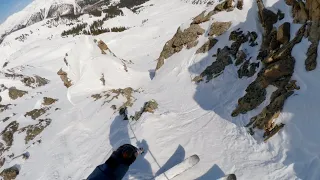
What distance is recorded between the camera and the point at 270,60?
15359mm

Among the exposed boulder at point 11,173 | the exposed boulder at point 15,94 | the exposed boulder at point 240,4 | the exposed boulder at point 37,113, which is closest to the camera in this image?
the exposed boulder at point 11,173

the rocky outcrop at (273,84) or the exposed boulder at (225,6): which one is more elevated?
the exposed boulder at (225,6)

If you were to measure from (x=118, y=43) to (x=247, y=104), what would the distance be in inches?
2413

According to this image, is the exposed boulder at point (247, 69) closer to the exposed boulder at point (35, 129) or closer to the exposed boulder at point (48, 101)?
the exposed boulder at point (35, 129)

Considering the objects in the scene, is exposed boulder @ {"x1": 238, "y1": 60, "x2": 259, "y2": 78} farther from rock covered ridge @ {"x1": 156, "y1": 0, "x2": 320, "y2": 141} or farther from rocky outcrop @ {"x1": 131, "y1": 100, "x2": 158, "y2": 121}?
rocky outcrop @ {"x1": 131, "y1": 100, "x2": 158, "y2": 121}

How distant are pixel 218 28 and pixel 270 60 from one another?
11.3 m

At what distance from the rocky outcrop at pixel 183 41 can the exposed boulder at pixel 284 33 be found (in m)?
11.5

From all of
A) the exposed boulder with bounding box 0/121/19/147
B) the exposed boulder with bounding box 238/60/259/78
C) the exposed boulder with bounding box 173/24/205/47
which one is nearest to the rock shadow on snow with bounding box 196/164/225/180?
the exposed boulder with bounding box 238/60/259/78

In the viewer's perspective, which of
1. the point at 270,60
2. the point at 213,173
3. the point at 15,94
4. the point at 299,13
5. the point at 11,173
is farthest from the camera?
the point at 15,94

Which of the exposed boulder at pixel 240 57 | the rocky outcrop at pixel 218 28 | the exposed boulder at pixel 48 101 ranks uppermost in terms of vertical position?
the rocky outcrop at pixel 218 28

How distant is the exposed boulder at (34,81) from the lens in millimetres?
67875

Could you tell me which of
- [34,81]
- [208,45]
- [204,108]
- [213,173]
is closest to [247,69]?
[204,108]

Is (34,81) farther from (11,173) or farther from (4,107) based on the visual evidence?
Result: (11,173)

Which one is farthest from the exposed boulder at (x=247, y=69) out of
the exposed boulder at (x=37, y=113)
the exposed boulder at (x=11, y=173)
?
the exposed boulder at (x=37, y=113)
